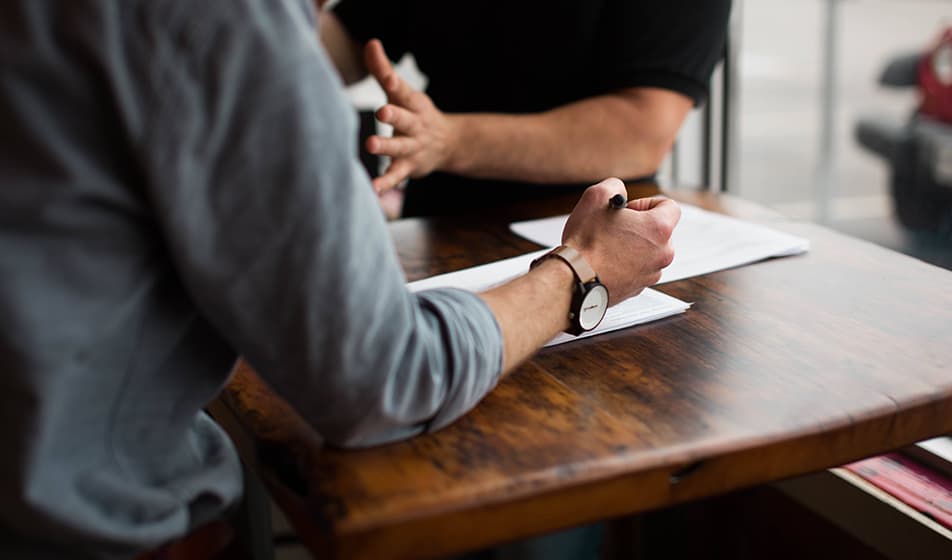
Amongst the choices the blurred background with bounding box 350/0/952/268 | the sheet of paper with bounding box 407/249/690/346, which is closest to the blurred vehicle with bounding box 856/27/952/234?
the blurred background with bounding box 350/0/952/268

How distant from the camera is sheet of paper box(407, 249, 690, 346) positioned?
99cm

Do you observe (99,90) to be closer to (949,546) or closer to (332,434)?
(332,434)

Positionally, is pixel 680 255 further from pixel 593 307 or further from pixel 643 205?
pixel 593 307

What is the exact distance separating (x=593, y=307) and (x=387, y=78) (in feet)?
1.87

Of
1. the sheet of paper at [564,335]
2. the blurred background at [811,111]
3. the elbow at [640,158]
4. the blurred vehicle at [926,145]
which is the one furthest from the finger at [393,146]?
the blurred vehicle at [926,145]

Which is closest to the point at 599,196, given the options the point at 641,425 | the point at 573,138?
the point at 641,425

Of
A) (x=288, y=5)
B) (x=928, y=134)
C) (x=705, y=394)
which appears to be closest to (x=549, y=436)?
(x=705, y=394)

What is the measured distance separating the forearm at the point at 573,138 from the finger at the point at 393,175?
4.2 inches

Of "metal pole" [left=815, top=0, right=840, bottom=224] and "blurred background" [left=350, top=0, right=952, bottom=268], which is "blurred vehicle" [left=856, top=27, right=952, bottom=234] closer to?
"blurred background" [left=350, top=0, right=952, bottom=268]

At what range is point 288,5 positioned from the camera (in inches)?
24.6

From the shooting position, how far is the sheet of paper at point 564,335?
99cm

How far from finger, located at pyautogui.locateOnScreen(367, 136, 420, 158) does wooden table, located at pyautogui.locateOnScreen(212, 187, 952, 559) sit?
446mm

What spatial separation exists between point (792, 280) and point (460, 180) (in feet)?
2.25

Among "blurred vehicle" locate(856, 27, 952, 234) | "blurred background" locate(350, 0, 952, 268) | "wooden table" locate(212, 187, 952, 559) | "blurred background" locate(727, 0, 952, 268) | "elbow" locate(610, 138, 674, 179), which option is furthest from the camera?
"blurred background" locate(727, 0, 952, 268)
